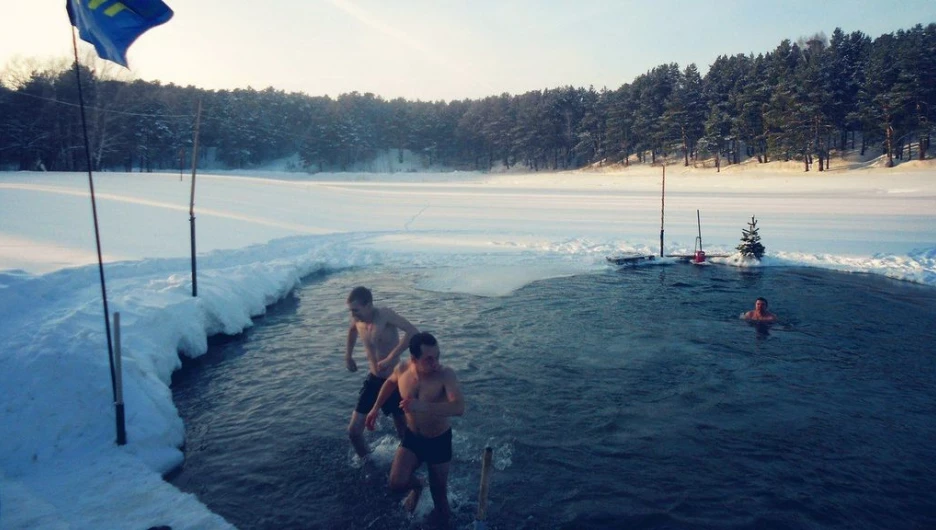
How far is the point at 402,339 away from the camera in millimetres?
5648

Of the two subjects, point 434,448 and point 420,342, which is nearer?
point 420,342

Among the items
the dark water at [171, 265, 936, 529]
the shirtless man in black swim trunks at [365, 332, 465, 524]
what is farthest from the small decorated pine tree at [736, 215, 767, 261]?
the shirtless man in black swim trunks at [365, 332, 465, 524]

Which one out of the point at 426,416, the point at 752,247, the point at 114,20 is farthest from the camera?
the point at 752,247

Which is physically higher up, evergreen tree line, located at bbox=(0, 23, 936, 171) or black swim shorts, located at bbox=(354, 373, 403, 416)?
evergreen tree line, located at bbox=(0, 23, 936, 171)

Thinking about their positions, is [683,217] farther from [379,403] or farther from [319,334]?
[379,403]

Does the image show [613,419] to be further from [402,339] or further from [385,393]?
[385,393]

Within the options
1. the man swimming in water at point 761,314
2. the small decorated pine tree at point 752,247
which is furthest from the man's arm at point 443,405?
the small decorated pine tree at point 752,247

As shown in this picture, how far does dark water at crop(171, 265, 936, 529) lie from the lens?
5.24m

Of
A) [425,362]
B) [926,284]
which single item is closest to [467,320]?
[425,362]

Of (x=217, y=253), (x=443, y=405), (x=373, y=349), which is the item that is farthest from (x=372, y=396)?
(x=217, y=253)

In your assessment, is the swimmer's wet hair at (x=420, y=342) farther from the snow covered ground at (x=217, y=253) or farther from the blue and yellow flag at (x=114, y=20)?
the blue and yellow flag at (x=114, y=20)

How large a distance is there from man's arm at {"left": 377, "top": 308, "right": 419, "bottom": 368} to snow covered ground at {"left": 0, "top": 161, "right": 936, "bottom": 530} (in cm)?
202

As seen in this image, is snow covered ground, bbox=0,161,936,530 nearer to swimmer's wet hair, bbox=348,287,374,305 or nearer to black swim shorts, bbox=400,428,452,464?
black swim shorts, bbox=400,428,452,464

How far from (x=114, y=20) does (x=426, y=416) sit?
4827 mm
